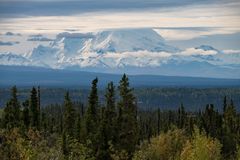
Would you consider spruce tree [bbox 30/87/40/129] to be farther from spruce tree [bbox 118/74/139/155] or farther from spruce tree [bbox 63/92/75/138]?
spruce tree [bbox 118/74/139/155]

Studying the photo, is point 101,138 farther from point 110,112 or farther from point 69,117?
point 69,117

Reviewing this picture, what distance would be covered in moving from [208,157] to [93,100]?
22164 millimetres

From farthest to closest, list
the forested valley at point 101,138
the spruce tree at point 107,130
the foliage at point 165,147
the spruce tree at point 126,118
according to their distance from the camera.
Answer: the foliage at point 165,147 < the spruce tree at point 107,130 < the spruce tree at point 126,118 < the forested valley at point 101,138

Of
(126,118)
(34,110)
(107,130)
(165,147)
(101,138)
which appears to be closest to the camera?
(126,118)

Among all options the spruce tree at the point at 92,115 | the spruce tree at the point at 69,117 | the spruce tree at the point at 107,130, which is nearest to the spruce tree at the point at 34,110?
the spruce tree at the point at 69,117

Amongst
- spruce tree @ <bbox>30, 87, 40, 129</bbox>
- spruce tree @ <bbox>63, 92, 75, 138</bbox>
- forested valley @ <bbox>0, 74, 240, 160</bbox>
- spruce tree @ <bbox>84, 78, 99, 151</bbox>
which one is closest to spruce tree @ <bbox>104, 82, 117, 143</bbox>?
forested valley @ <bbox>0, 74, 240, 160</bbox>

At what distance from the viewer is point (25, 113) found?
371 ft

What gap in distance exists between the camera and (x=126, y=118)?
8138 cm

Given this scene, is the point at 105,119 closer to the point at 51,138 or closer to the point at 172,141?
the point at 172,141

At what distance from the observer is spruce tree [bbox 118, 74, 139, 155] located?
80.9 meters

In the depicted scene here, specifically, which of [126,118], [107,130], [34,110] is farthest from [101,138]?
[34,110]

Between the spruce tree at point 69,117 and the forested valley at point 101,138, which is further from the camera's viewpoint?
the spruce tree at point 69,117

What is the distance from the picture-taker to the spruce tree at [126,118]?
80875 millimetres

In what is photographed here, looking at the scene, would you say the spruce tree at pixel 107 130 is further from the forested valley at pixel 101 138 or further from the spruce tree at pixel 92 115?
the spruce tree at pixel 92 115
